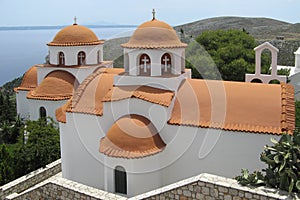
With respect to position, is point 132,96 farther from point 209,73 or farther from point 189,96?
point 209,73

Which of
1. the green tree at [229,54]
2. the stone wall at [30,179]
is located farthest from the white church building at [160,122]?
the green tree at [229,54]

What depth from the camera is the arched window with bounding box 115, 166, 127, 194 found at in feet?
38.7

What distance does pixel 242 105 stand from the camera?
38.4ft

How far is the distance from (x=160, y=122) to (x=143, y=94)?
115cm

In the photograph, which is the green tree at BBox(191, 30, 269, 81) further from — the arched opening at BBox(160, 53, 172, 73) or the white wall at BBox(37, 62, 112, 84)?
the arched opening at BBox(160, 53, 172, 73)

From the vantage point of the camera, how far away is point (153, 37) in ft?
42.8

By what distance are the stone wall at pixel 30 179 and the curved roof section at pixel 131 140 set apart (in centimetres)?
360

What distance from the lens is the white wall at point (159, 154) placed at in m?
11.4

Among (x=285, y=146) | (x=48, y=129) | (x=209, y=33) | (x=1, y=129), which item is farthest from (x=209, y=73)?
(x=285, y=146)

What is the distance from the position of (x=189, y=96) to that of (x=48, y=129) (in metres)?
7.62

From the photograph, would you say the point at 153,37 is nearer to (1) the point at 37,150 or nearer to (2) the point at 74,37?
(1) the point at 37,150

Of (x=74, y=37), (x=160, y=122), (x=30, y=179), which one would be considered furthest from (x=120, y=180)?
(x=74, y=37)

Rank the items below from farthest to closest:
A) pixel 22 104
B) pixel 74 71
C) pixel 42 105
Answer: pixel 22 104, pixel 74 71, pixel 42 105

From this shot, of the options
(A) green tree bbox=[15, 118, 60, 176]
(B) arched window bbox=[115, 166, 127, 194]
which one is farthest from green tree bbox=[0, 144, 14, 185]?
(B) arched window bbox=[115, 166, 127, 194]
